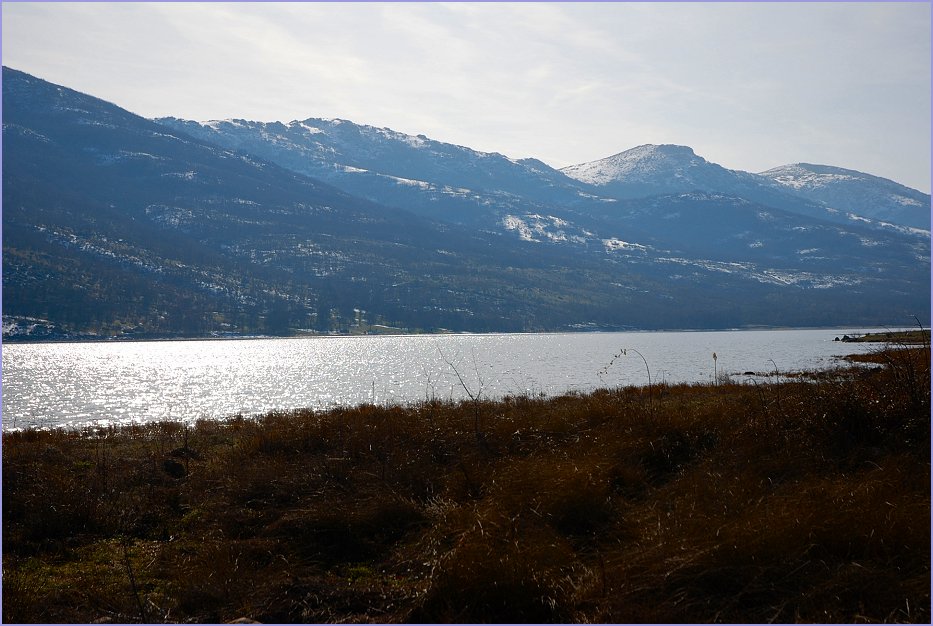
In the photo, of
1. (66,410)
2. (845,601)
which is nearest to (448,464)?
(845,601)

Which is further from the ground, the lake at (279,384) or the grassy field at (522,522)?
the grassy field at (522,522)

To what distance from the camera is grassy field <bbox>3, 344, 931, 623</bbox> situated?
667cm

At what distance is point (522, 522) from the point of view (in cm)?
823

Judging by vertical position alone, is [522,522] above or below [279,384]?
above

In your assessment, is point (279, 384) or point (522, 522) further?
point (279, 384)

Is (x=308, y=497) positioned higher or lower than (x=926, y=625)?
lower

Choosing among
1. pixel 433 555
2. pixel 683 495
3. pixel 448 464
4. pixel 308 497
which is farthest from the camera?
pixel 448 464

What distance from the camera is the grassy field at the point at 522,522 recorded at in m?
6.67

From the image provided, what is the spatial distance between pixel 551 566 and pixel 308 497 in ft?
15.6

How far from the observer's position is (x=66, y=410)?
51.3 meters

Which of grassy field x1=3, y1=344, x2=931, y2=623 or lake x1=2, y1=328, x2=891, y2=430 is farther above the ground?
grassy field x1=3, y1=344, x2=931, y2=623

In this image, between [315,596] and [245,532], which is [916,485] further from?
[245,532]

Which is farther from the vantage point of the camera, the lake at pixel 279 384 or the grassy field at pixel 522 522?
the lake at pixel 279 384

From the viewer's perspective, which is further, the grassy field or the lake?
the lake
